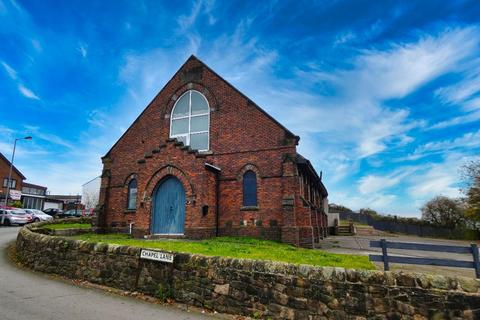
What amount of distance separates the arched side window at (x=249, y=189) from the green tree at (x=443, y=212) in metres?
33.1

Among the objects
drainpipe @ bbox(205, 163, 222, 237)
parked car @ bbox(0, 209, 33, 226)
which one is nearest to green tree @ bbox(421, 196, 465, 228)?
drainpipe @ bbox(205, 163, 222, 237)

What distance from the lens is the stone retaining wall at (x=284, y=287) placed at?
4.82 metres

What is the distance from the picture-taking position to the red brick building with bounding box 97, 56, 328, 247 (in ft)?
46.8

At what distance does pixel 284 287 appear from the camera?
5.77m

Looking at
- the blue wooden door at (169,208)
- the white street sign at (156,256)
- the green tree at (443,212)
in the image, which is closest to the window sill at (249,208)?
the blue wooden door at (169,208)

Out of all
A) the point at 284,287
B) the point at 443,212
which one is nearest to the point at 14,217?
the point at 284,287

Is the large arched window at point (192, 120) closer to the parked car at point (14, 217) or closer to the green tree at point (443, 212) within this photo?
the parked car at point (14, 217)

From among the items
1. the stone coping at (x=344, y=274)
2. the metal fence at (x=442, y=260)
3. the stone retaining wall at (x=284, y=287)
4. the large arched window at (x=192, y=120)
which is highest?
the large arched window at (x=192, y=120)

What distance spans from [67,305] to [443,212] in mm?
45685

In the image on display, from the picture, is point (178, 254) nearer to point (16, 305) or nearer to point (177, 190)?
point (16, 305)

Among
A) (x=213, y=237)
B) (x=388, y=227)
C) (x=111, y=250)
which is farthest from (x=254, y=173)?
→ (x=388, y=227)

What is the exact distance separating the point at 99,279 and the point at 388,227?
1548 inches

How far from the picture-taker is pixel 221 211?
1565 centimetres

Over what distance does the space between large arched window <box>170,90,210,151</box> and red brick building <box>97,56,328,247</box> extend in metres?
0.06
